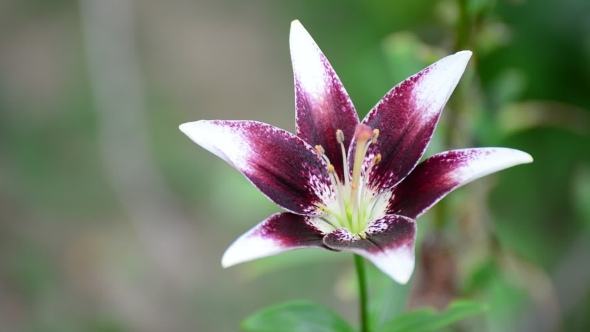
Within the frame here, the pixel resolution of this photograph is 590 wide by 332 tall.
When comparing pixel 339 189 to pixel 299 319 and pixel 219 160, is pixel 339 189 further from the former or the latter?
pixel 219 160

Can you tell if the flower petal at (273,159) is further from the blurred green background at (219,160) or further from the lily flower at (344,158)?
the blurred green background at (219,160)

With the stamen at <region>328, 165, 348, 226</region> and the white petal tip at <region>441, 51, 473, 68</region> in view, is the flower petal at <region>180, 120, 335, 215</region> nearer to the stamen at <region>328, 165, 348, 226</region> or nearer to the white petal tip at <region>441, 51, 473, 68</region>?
the stamen at <region>328, 165, 348, 226</region>

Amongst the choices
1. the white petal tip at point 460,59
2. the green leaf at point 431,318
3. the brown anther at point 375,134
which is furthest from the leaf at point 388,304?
the white petal tip at point 460,59

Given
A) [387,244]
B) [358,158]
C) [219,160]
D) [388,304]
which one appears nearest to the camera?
[387,244]

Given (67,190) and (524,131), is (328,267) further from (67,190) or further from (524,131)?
(67,190)

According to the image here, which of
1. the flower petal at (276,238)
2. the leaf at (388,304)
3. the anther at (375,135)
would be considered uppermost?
the anther at (375,135)

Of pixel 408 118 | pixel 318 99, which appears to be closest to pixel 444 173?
pixel 408 118

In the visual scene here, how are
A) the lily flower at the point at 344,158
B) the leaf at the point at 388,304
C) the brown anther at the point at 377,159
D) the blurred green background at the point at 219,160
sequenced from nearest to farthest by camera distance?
the lily flower at the point at 344,158, the brown anther at the point at 377,159, the leaf at the point at 388,304, the blurred green background at the point at 219,160

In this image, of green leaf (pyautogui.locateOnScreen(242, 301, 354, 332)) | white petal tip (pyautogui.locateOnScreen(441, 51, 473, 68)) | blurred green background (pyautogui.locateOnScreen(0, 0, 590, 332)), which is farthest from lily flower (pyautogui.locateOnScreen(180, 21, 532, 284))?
blurred green background (pyautogui.locateOnScreen(0, 0, 590, 332))
